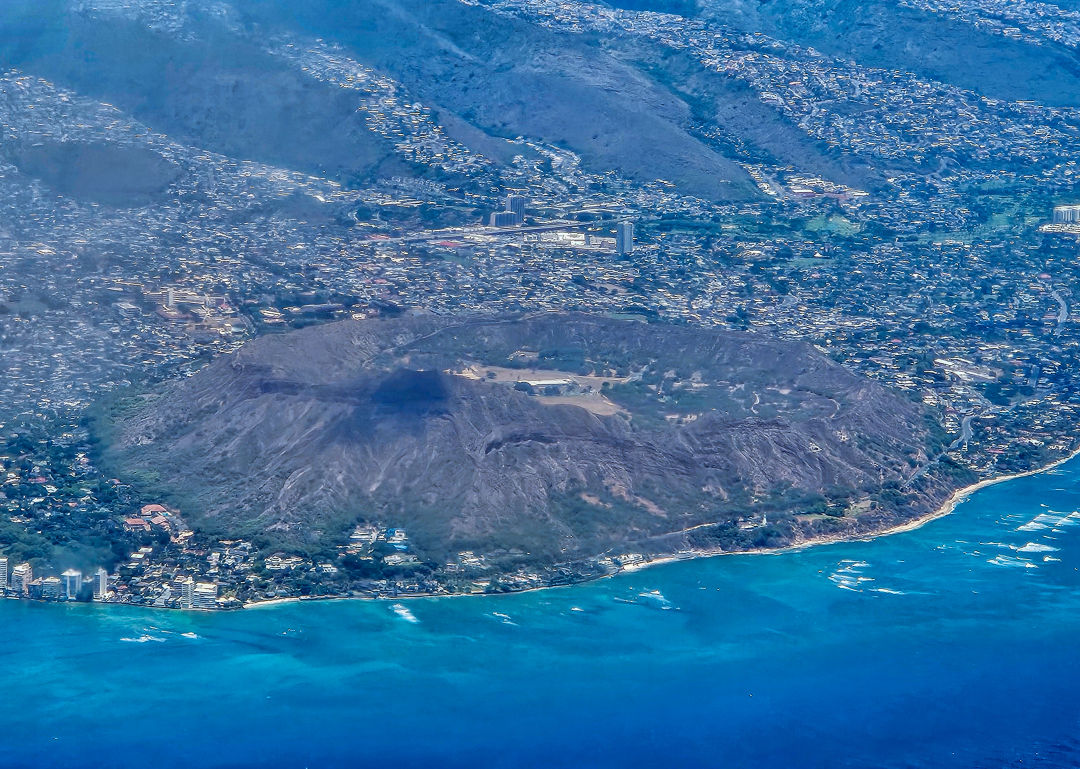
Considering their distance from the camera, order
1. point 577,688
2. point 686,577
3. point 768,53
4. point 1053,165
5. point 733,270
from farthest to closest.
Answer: point 768,53, point 1053,165, point 733,270, point 686,577, point 577,688

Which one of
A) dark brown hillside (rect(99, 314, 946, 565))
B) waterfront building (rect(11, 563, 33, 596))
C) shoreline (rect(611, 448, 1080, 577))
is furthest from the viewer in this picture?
shoreline (rect(611, 448, 1080, 577))

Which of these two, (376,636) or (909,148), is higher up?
(909,148)

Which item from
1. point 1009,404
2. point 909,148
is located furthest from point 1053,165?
point 1009,404

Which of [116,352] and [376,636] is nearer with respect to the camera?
[376,636]

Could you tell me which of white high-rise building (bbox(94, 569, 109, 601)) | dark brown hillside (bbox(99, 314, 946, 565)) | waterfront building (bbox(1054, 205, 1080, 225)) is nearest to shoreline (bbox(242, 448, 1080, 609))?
dark brown hillside (bbox(99, 314, 946, 565))

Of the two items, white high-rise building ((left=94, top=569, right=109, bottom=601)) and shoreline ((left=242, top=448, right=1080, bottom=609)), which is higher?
shoreline ((left=242, top=448, right=1080, bottom=609))

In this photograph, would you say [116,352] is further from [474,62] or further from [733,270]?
[474,62]

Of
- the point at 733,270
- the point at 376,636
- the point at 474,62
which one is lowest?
the point at 376,636

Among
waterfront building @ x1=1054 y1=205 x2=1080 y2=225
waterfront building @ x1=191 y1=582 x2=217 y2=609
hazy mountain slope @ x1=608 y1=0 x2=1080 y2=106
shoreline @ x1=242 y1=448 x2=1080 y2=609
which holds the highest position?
hazy mountain slope @ x1=608 y1=0 x2=1080 y2=106

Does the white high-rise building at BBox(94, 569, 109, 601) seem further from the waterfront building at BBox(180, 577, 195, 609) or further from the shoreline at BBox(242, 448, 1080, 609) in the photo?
the shoreline at BBox(242, 448, 1080, 609)
